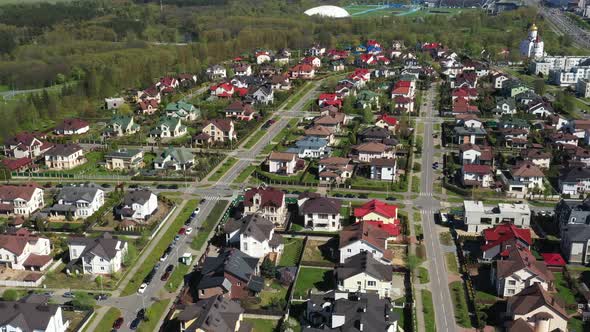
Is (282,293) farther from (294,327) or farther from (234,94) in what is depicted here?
(234,94)

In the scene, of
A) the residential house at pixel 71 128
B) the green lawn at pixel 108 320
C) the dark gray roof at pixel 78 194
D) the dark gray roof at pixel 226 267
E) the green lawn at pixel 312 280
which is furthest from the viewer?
the residential house at pixel 71 128

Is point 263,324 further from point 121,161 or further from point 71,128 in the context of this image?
point 71,128

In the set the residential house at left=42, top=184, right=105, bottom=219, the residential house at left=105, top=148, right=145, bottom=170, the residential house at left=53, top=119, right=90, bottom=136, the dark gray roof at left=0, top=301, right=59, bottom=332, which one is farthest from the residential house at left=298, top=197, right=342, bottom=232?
the residential house at left=53, top=119, right=90, bottom=136

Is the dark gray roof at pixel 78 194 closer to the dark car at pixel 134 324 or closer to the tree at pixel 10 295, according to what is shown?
the tree at pixel 10 295

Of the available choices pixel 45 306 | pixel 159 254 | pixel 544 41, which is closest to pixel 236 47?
pixel 544 41

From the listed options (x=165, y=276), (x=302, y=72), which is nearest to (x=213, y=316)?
(x=165, y=276)

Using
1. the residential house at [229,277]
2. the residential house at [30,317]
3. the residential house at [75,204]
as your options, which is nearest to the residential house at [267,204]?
the residential house at [229,277]
